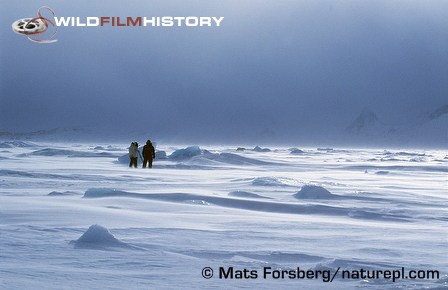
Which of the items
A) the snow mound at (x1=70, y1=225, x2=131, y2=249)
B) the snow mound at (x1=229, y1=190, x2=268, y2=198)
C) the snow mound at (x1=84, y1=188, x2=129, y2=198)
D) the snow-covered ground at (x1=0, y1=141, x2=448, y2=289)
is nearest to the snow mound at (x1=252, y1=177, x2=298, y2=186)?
the snow mound at (x1=229, y1=190, x2=268, y2=198)

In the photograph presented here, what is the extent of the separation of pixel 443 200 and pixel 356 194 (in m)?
1.31

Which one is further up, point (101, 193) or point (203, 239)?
point (101, 193)

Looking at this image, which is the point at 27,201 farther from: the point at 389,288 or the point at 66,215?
the point at 389,288

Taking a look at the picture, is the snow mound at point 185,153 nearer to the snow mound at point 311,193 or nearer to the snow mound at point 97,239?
the snow mound at point 311,193

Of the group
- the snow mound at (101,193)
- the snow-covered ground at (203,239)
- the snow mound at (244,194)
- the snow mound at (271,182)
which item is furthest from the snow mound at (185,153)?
the snow-covered ground at (203,239)

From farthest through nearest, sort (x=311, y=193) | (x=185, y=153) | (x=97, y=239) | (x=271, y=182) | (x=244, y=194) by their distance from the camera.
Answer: (x=185, y=153)
(x=271, y=182)
(x=244, y=194)
(x=311, y=193)
(x=97, y=239)

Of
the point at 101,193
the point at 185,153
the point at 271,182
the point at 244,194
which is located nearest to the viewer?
the point at 101,193

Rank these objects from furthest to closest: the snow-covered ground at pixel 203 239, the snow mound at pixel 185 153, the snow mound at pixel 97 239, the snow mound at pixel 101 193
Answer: the snow mound at pixel 185 153 → the snow mound at pixel 101 193 → the snow mound at pixel 97 239 → the snow-covered ground at pixel 203 239

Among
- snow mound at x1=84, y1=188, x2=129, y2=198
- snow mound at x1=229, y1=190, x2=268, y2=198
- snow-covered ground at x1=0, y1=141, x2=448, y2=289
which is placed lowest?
snow-covered ground at x1=0, y1=141, x2=448, y2=289

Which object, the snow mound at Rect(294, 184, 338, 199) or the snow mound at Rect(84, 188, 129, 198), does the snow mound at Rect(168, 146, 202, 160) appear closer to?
the snow mound at Rect(294, 184, 338, 199)

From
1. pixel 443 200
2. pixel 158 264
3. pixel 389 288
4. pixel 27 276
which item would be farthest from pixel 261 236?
pixel 443 200

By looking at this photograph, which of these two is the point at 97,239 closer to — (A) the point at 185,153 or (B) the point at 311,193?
(B) the point at 311,193

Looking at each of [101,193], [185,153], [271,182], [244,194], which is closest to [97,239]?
[101,193]

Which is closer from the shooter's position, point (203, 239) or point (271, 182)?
point (203, 239)
